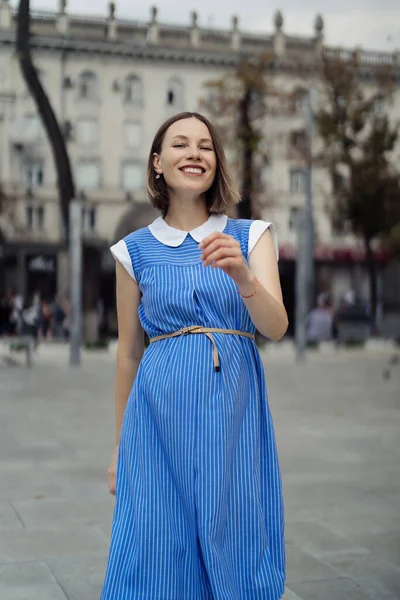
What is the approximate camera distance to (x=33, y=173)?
149ft

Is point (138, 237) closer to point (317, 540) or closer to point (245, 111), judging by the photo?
point (317, 540)

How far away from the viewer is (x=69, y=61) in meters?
46.1

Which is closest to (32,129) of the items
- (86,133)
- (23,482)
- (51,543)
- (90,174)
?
(86,133)

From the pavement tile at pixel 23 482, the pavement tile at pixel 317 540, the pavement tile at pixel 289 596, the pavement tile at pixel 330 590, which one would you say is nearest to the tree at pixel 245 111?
the pavement tile at pixel 23 482

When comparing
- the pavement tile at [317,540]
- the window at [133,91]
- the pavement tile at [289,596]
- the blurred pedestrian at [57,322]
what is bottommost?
the pavement tile at [317,540]

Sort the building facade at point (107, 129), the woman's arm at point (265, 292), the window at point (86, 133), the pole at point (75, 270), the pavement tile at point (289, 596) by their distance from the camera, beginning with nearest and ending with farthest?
the woman's arm at point (265, 292) → the pavement tile at point (289, 596) → the pole at point (75, 270) → the building facade at point (107, 129) → the window at point (86, 133)

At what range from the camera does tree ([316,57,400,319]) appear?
3303cm

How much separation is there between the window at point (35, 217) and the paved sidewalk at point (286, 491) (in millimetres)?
31757

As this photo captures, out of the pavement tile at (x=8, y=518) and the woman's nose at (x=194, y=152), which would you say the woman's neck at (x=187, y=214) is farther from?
the pavement tile at (x=8, y=518)

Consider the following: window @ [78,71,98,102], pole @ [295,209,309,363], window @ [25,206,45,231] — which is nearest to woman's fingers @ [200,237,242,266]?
pole @ [295,209,309,363]

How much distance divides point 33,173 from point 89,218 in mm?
3245

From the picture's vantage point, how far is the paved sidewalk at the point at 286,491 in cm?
448

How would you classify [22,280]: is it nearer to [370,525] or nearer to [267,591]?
[370,525]

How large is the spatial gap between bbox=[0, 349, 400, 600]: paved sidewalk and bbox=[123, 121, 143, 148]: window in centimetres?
3382
